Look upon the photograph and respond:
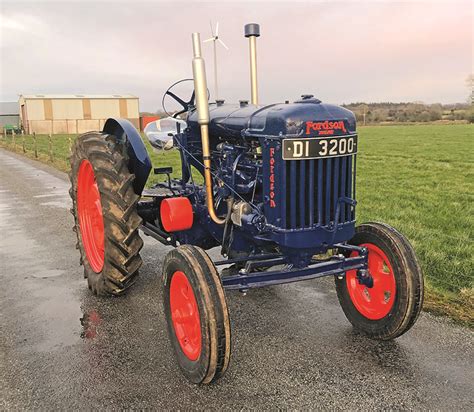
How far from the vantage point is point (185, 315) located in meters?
3.10

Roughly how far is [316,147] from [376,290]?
50.3 inches

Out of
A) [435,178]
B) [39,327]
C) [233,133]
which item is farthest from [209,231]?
[435,178]

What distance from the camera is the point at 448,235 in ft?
19.6

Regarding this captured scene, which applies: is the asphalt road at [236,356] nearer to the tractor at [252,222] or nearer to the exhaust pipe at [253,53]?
the tractor at [252,222]

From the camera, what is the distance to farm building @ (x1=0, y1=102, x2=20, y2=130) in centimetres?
5738

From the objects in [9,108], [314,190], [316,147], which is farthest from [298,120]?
[9,108]

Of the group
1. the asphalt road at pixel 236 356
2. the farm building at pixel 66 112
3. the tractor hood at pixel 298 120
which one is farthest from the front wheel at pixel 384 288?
the farm building at pixel 66 112

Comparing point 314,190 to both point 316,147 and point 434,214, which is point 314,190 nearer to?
point 316,147

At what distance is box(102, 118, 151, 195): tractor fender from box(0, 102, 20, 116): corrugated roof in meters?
63.4

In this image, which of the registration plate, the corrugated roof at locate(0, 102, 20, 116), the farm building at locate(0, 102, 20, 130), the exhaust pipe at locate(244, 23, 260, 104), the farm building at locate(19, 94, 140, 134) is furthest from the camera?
the corrugated roof at locate(0, 102, 20, 116)

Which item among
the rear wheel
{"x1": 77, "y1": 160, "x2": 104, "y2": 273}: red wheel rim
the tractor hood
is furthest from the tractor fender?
the rear wheel

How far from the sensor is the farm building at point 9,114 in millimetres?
57375

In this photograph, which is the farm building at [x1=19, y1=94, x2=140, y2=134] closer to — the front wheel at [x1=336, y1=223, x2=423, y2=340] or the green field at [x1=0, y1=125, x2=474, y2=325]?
the green field at [x1=0, y1=125, x2=474, y2=325]

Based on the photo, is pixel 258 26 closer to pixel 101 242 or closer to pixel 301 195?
pixel 301 195
